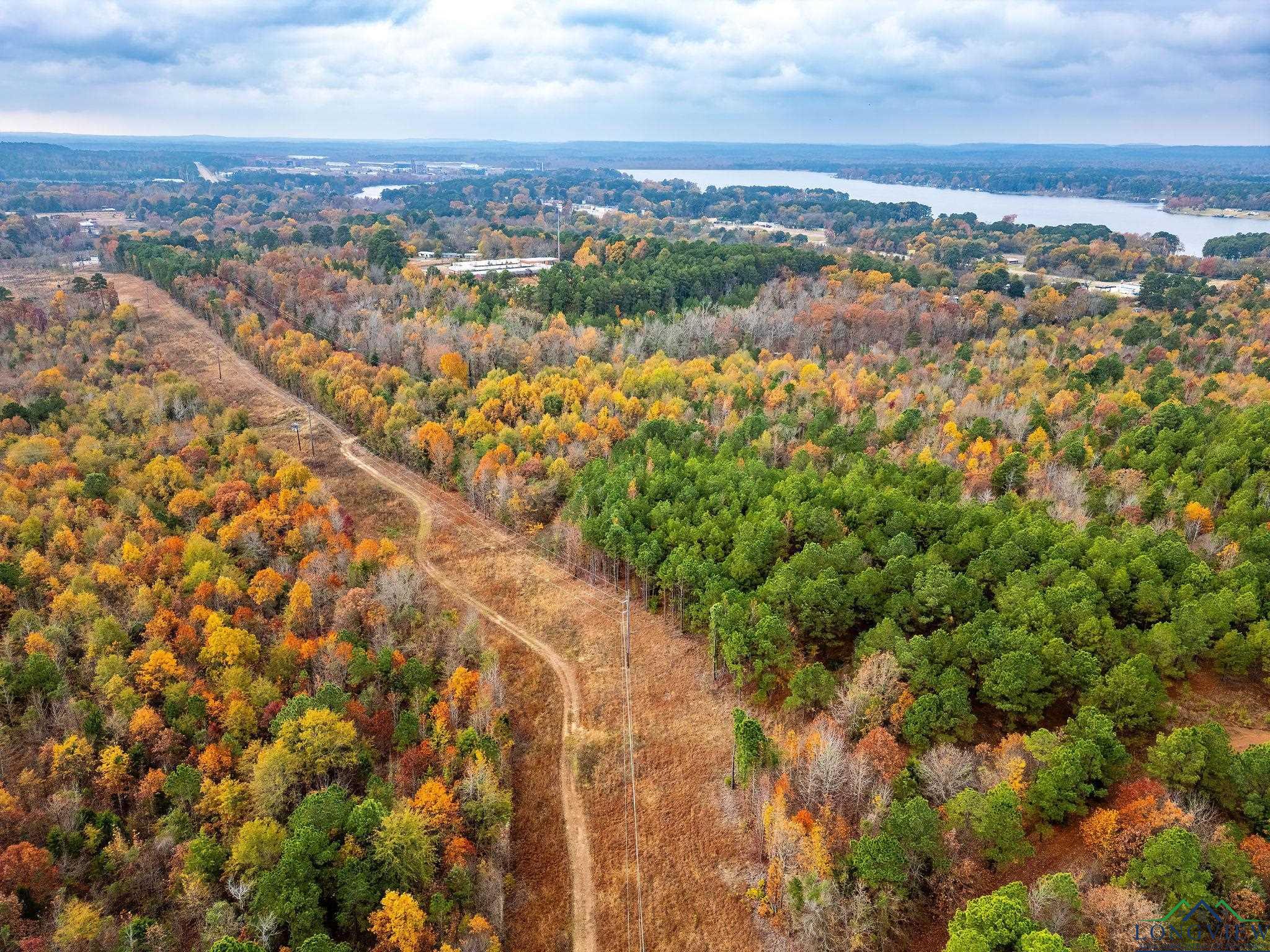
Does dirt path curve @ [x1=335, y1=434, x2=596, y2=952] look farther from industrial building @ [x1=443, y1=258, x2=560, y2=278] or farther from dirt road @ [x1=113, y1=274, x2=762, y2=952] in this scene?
industrial building @ [x1=443, y1=258, x2=560, y2=278]

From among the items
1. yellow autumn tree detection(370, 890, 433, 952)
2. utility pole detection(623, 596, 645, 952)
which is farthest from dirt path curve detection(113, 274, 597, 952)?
yellow autumn tree detection(370, 890, 433, 952)

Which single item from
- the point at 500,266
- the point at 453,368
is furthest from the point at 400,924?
the point at 500,266

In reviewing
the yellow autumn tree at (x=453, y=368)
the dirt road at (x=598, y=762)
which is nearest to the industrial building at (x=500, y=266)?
the yellow autumn tree at (x=453, y=368)

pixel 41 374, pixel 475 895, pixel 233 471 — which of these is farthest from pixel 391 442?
pixel 475 895

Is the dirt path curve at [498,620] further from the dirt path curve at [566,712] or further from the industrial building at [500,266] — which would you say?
the industrial building at [500,266]

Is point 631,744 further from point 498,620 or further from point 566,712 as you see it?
point 498,620

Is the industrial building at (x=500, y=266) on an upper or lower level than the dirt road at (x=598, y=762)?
upper

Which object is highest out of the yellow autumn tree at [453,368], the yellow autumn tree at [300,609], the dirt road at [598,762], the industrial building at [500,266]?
the industrial building at [500,266]
